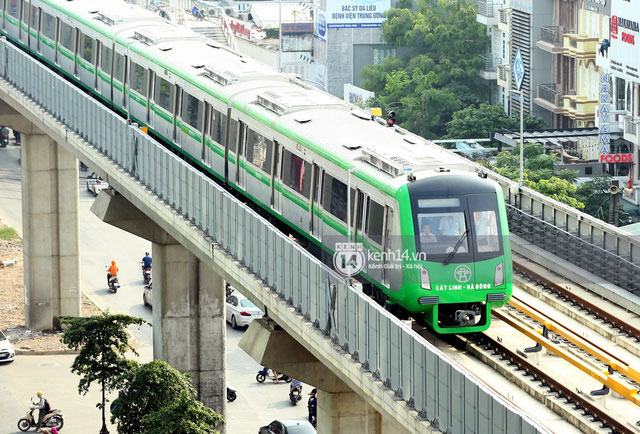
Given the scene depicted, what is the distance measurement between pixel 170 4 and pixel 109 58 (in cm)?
7935

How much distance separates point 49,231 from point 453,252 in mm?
34801

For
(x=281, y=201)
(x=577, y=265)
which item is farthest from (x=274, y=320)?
(x=577, y=265)

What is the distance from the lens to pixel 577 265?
3328cm

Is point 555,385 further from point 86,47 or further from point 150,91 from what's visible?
point 86,47

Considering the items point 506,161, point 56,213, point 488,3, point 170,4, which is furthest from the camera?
point 170,4

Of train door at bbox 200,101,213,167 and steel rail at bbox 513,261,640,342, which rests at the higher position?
train door at bbox 200,101,213,167

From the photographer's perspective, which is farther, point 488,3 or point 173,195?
point 488,3

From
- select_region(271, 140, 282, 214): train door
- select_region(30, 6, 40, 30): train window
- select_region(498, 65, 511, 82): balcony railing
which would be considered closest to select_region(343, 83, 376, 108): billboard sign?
select_region(498, 65, 511, 82): balcony railing

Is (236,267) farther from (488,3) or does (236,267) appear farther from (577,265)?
(488,3)

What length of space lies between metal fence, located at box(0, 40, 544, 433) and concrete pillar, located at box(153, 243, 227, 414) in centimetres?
464

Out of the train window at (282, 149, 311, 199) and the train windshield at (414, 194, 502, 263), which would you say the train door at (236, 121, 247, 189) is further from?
the train windshield at (414, 194, 502, 263)

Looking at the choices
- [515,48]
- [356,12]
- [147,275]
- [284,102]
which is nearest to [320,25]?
[356,12]

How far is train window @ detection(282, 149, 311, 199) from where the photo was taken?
3231cm

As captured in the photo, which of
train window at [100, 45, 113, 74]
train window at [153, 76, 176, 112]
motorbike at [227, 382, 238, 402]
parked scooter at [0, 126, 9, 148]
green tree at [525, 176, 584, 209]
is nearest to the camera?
train window at [153, 76, 176, 112]
